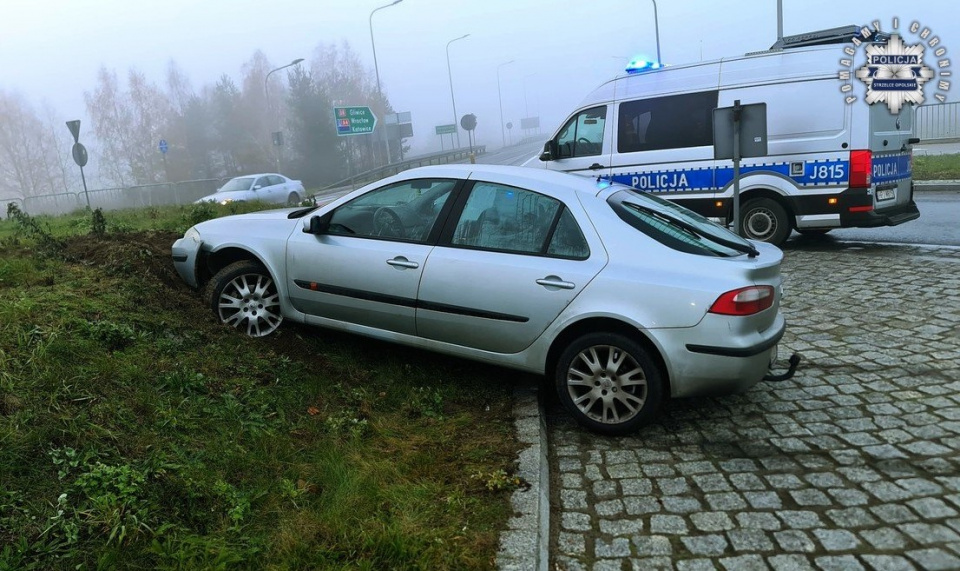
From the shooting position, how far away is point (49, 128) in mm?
62188

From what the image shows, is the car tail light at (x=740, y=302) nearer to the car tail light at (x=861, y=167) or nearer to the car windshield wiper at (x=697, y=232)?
the car windshield wiper at (x=697, y=232)

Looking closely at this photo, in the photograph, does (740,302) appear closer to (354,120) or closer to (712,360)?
(712,360)

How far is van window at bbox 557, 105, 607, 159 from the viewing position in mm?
9844

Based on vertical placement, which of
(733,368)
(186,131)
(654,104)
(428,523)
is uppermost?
(186,131)

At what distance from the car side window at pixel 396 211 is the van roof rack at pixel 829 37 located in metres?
6.55

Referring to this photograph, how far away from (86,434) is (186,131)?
6398 cm

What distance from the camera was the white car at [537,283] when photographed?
3.66m

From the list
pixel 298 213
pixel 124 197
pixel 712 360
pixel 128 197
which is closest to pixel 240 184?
pixel 124 197

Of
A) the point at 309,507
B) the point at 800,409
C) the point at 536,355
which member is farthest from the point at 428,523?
the point at 800,409

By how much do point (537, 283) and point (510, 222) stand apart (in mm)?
523

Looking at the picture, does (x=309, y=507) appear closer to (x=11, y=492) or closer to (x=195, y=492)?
(x=195, y=492)

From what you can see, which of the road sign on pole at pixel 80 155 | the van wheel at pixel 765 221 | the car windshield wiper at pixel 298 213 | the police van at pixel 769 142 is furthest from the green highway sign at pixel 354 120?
the car windshield wiper at pixel 298 213

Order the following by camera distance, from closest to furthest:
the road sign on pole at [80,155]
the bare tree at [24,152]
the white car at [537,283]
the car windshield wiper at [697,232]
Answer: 1. the white car at [537,283]
2. the car windshield wiper at [697,232]
3. the road sign on pole at [80,155]
4. the bare tree at [24,152]

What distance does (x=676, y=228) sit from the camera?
4.11 meters
